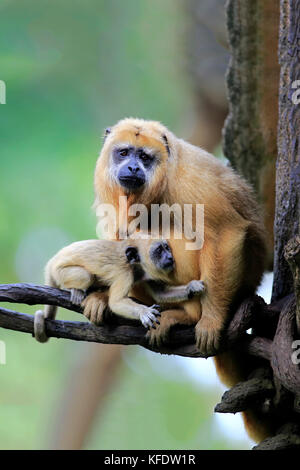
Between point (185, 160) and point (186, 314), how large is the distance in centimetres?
81

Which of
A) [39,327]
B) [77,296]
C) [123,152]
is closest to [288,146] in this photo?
[123,152]

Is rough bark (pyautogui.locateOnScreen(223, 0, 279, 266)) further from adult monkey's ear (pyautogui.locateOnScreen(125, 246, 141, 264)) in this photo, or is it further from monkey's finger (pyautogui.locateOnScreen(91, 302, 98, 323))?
monkey's finger (pyautogui.locateOnScreen(91, 302, 98, 323))

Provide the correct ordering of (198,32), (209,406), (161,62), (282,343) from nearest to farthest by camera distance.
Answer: (282,343), (198,32), (161,62), (209,406)

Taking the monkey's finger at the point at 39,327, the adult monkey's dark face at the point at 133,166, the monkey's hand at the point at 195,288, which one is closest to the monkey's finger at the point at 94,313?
the monkey's finger at the point at 39,327

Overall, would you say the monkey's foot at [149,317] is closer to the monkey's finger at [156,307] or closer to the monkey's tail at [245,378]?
the monkey's finger at [156,307]

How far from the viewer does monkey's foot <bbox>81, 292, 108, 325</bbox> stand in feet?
10.9

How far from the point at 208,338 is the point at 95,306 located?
0.61m

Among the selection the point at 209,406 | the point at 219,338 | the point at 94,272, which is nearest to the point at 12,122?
the point at 209,406

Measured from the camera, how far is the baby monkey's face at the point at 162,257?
10.9ft

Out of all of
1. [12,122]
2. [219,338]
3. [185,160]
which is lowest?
[219,338]

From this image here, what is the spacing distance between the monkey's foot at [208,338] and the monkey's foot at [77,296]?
625 millimetres

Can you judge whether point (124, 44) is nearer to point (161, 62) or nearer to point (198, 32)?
point (161, 62)

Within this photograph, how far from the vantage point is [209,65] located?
24.1 feet

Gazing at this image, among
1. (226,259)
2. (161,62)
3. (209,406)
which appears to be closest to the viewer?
(226,259)
